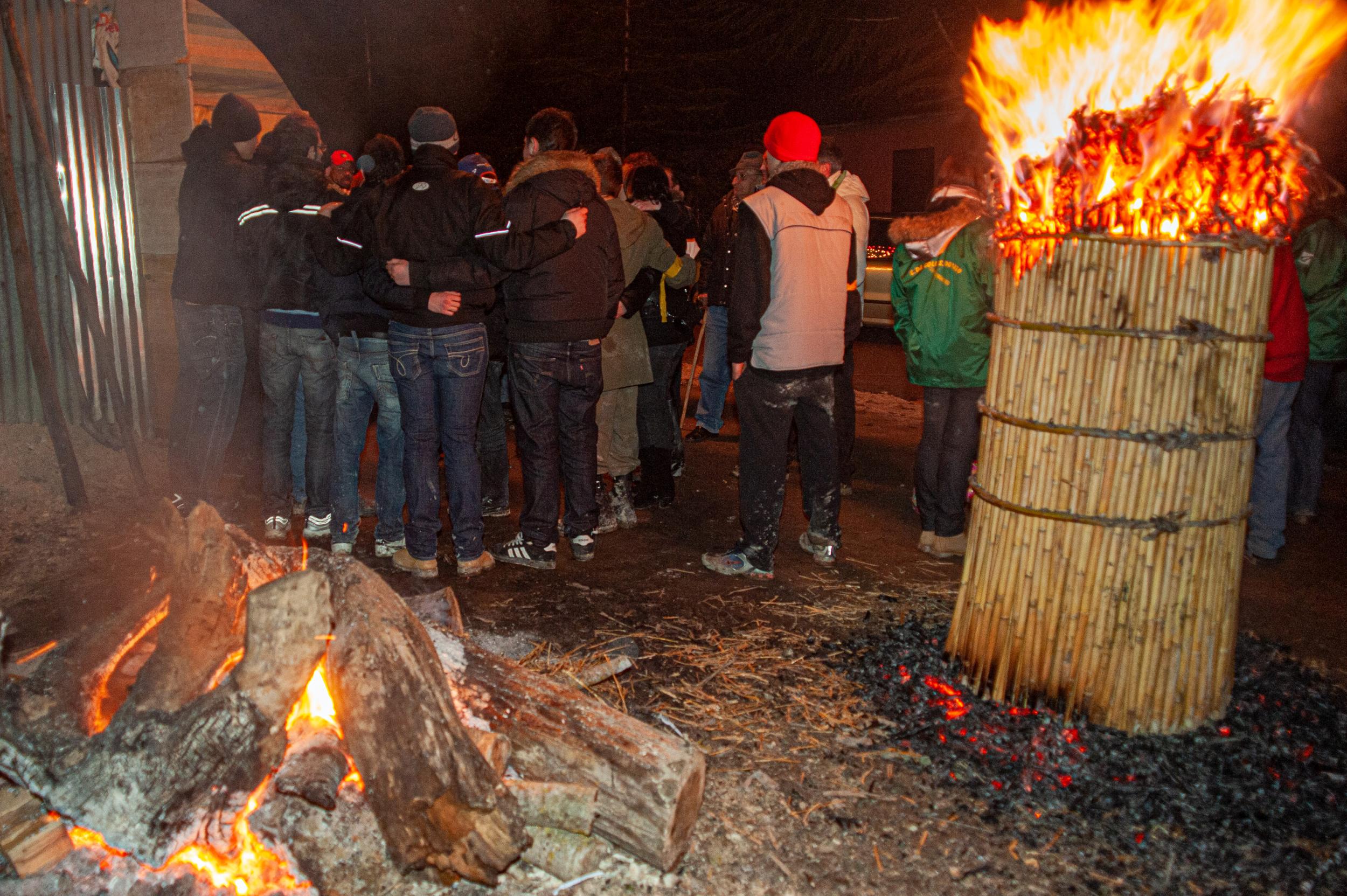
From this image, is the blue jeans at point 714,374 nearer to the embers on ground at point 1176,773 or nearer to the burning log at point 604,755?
the embers on ground at point 1176,773

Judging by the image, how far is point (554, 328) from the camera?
17.2ft

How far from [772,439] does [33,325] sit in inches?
181

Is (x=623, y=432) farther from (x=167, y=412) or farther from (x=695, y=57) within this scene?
(x=695, y=57)

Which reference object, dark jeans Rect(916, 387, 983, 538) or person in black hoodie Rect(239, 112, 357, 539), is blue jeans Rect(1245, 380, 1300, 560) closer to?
dark jeans Rect(916, 387, 983, 538)

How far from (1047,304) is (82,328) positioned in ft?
21.8

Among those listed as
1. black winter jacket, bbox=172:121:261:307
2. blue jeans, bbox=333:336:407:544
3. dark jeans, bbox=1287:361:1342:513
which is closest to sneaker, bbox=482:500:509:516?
blue jeans, bbox=333:336:407:544

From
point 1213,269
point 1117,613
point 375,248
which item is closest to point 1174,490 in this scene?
point 1117,613

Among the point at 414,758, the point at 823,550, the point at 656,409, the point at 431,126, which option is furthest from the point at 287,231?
the point at 414,758

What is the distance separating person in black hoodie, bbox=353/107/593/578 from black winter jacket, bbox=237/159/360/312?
709 millimetres

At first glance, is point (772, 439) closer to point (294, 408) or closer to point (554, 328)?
point (554, 328)

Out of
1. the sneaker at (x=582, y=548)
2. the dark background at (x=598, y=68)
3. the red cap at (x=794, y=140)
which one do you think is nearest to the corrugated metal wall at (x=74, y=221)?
the sneaker at (x=582, y=548)

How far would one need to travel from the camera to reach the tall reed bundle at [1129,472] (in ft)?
11.3

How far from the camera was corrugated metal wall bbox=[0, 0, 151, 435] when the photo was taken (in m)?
6.59

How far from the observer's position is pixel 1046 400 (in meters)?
3.65
